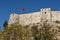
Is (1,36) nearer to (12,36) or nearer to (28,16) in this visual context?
(12,36)

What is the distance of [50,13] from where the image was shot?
66.2m

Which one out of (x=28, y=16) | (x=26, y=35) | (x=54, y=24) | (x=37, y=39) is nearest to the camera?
(x=37, y=39)

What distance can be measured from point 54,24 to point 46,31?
27.9 m

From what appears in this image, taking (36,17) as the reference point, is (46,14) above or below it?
above

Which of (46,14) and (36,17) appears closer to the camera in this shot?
(46,14)

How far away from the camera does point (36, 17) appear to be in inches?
2660

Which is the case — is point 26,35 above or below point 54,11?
below

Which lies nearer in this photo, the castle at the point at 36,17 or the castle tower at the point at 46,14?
the castle tower at the point at 46,14

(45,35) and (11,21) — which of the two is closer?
(45,35)

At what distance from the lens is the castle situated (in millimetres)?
65681

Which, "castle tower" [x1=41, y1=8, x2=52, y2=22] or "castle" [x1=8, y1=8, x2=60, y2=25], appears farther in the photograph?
"castle" [x1=8, y1=8, x2=60, y2=25]

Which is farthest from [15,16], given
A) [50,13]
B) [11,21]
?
[50,13]

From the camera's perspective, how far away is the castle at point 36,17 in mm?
65681

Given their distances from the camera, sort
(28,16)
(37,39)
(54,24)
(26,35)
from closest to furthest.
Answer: (37,39) → (26,35) → (54,24) → (28,16)
